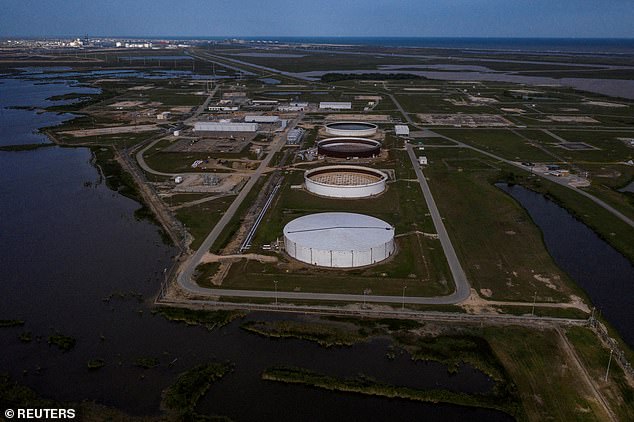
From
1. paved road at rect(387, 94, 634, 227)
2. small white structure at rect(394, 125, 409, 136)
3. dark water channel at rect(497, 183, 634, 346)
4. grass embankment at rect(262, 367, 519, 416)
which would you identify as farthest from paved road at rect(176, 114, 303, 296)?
paved road at rect(387, 94, 634, 227)

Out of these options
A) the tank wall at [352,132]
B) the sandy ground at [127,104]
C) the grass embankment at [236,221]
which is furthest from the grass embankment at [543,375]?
the sandy ground at [127,104]

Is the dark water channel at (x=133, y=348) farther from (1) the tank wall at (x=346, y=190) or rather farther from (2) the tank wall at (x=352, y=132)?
(2) the tank wall at (x=352, y=132)

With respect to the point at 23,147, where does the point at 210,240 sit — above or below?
below

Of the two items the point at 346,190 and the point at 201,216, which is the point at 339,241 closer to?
the point at 346,190

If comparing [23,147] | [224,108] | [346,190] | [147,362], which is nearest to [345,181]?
[346,190]

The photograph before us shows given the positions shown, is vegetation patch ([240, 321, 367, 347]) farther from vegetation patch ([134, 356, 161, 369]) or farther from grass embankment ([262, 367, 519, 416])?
vegetation patch ([134, 356, 161, 369])

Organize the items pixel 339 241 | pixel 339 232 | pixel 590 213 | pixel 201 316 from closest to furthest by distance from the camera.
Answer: pixel 201 316 < pixel 339 241 < pixel 339 232 < pixel 590 213
